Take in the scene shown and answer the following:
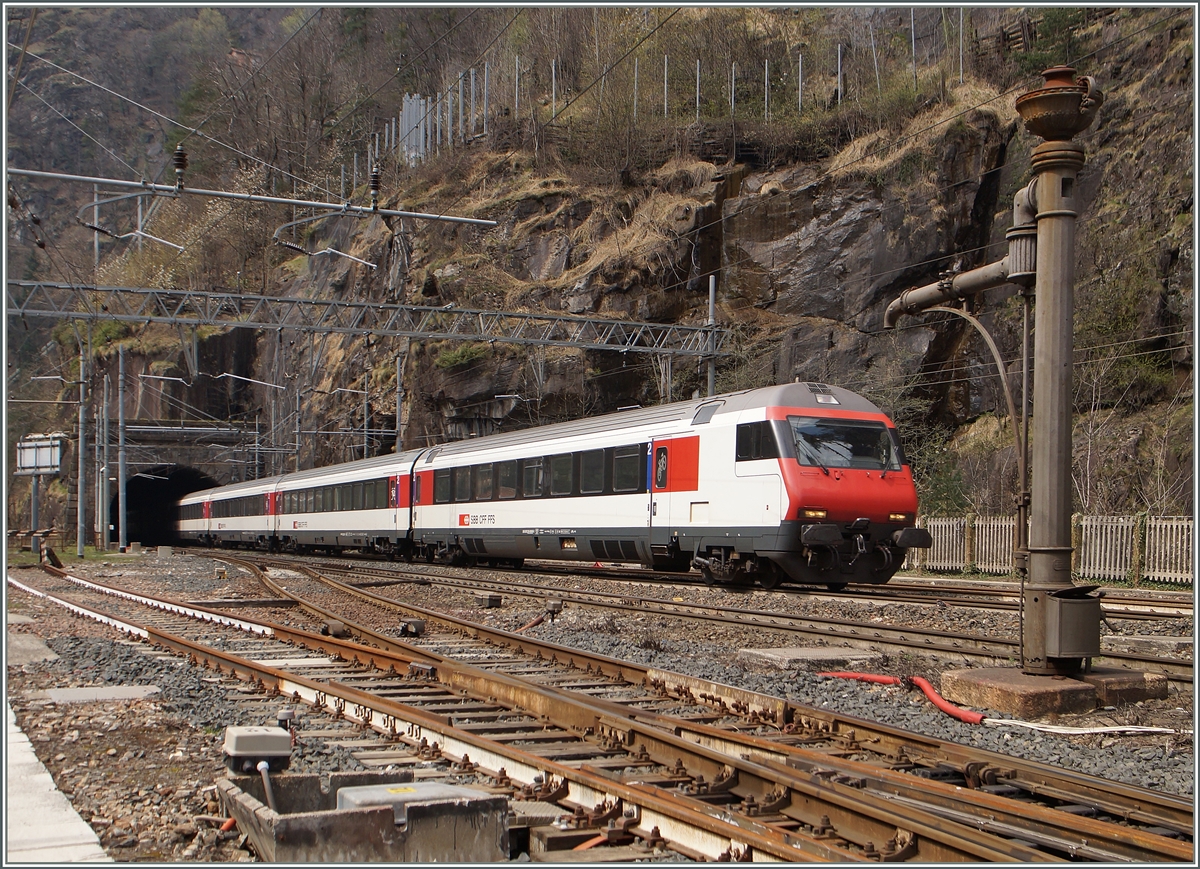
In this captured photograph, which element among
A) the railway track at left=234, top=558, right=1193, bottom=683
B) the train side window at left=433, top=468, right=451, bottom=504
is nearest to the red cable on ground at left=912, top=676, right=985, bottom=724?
the railway track at left=234, top=558, right=1193, bottom=683

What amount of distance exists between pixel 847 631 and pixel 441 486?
51.9 feet

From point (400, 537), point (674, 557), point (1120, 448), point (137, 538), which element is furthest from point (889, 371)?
point (137, 538)

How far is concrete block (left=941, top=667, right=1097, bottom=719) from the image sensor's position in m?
7.93

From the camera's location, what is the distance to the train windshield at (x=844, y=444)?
15641mm

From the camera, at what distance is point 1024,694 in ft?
26.0

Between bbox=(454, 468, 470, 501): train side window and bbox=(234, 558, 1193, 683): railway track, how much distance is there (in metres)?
5.78

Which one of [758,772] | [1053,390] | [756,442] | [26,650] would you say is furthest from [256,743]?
[756,442]

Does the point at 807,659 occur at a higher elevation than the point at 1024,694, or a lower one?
lower

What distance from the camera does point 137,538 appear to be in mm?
75312

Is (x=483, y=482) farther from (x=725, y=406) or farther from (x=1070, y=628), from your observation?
(x=1070, y=628)

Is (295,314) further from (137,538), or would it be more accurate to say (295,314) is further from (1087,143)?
(1087,143)

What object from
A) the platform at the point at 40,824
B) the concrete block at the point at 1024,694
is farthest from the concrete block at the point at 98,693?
the concrete block at the point at 1024,694

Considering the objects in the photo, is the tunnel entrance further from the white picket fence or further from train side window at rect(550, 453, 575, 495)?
the white picket fence

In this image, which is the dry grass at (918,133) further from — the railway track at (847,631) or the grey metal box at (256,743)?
the grey metal box at (256,743)
